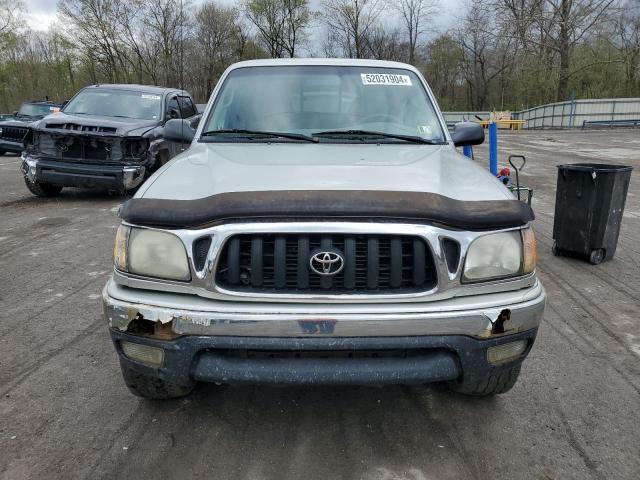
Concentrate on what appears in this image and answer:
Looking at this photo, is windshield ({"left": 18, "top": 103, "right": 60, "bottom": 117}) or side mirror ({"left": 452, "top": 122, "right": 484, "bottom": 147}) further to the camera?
windshield ({"left": 18, "top": 103, "right": 60, "bottom": 117})

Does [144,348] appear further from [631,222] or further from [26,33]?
[26,33]

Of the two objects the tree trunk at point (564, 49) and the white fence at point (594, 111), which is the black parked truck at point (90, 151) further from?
the tree trunk at point (564, 49)

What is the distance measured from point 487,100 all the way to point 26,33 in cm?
4700

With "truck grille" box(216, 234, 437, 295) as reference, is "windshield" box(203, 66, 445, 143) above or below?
above

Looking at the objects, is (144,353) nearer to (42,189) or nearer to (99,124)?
(99,124)

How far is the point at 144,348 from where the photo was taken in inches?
89.3

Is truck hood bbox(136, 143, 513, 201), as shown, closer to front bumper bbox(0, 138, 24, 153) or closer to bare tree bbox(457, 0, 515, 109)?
front bumper bbox(0, 138, 24, 153)

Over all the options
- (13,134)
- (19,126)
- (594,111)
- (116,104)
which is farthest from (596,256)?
(594,111)

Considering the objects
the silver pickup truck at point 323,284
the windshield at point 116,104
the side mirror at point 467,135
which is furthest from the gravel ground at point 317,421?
the windshield at point 116,104

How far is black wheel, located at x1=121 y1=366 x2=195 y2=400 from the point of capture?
2.58m

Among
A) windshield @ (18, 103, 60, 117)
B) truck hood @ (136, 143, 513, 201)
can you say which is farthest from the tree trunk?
truck hood @ (136, 143, 513, 201)

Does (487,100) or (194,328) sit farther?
(487,100)

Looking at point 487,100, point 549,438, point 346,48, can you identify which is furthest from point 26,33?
point 549,438

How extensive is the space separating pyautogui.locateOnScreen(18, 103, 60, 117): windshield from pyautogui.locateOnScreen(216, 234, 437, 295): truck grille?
1675 centimetres
